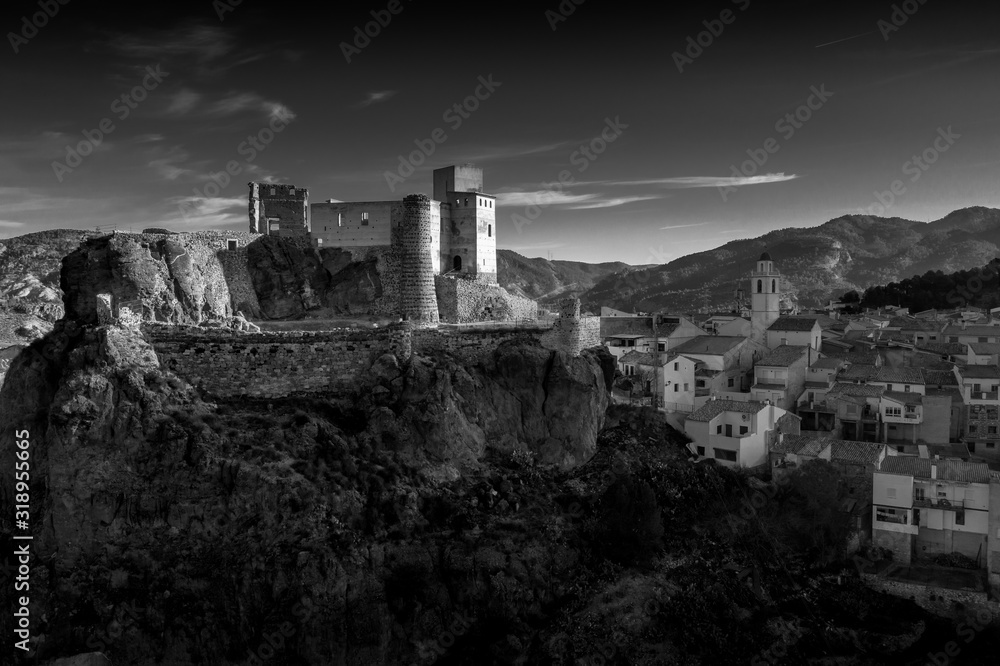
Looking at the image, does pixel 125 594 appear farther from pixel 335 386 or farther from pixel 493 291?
pixel 493 291

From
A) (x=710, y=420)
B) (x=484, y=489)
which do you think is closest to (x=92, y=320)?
(x=484, y=489)

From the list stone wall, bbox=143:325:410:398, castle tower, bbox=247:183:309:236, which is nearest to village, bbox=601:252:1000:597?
stone wall, bbox=143:325:410:398

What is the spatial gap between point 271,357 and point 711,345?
22.9 meters

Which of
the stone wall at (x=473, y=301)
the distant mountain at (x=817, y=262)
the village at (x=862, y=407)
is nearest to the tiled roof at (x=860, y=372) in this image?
the village at (x=862, y=407)

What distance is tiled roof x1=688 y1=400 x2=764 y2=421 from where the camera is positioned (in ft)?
99.6

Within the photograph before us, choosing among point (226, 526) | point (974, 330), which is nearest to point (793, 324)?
point (974, 330)

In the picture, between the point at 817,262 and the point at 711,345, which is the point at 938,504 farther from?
the point at 817,262

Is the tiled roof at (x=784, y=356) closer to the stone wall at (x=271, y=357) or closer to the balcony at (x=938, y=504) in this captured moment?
the balcony at (x=938, y=504)

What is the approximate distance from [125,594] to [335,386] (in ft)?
25.9

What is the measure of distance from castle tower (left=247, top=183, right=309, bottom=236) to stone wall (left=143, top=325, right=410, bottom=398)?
29.9 ft

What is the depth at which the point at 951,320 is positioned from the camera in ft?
152

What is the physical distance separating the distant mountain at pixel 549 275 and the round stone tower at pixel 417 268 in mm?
44324

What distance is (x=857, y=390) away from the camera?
111ft

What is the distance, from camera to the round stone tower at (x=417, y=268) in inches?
1041
